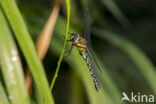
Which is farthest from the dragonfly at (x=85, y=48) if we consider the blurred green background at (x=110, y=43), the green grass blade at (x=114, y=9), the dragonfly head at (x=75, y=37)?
the green grass blade at (x=114, y=9)

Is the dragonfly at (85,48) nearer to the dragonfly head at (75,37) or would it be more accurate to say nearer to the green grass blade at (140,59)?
the dragonfly head at (75,37)

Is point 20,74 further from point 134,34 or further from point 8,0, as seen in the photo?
point 134,34

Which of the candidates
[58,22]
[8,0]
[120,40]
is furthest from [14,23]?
[120,40]

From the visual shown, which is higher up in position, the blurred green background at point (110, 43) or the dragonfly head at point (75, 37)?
the blurred green background at point (110, 43)

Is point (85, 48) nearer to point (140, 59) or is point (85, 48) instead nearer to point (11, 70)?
point (11, 70)

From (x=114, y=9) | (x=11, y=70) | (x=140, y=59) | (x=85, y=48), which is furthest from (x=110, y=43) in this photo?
(x=11, y=70)
